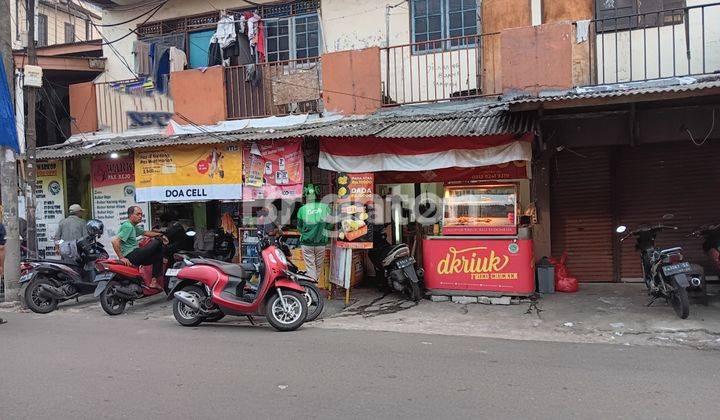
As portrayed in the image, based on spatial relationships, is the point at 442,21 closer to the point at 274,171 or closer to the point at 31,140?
the point at 274,171

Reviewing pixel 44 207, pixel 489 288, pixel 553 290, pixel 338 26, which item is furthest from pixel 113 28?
pixel 553 290

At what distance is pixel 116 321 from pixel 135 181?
366cm

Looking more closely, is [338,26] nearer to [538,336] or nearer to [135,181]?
[135,181]

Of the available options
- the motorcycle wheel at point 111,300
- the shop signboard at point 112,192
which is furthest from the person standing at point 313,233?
the shop signboard at point 112,192

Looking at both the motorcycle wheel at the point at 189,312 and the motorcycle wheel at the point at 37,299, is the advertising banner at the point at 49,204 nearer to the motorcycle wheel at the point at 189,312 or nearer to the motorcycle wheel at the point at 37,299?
the motorcycle wheel at the point at 37,299

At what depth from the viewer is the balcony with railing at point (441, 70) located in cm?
1038

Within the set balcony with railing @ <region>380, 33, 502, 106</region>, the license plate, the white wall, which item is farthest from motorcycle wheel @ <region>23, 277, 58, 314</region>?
the white wall

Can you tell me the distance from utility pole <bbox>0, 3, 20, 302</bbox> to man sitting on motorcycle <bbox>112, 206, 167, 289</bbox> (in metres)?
1.96

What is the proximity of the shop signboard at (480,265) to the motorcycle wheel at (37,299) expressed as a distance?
639cm

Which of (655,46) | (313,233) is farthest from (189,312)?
(655,46)

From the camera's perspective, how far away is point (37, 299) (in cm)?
912

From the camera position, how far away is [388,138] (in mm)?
9188

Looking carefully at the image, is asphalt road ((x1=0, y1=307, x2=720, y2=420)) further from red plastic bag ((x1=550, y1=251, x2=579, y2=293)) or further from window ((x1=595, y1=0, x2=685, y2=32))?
window ((x1=595, y1=0, x2=685, y2=32))

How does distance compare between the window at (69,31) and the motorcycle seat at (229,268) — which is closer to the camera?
the motorcycle seat at (229,268)
